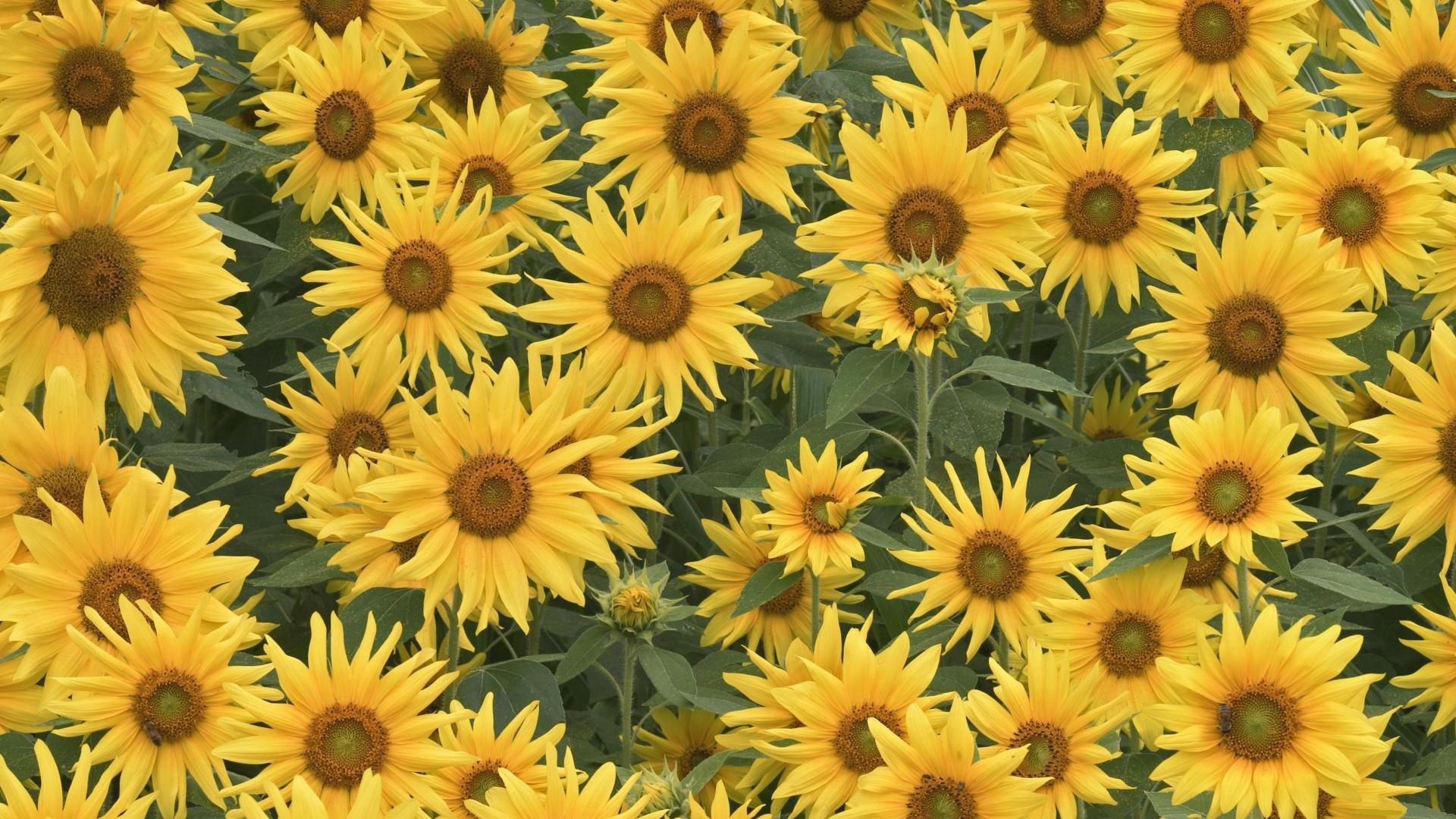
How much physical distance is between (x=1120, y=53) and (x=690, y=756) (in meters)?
1.17

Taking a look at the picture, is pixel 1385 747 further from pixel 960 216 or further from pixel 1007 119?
pixel 1007 119

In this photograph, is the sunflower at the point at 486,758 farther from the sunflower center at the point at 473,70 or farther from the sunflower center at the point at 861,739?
the sunflower center at the point at 473,70

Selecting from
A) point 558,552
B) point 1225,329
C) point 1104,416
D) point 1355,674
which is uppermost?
point 1104,416

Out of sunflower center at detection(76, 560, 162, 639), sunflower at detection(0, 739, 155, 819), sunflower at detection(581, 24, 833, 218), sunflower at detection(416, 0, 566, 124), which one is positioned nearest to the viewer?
sunflower at detection(0, 739, 155, 819)

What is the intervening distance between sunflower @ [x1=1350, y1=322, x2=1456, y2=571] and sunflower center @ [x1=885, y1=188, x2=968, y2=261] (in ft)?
1.86

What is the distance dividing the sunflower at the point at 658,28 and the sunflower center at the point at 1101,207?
1.51ft

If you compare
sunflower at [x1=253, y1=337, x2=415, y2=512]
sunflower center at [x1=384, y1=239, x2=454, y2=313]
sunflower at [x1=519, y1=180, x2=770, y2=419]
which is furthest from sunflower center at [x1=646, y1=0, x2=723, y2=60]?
sunflower at [x1=253, y1=337, x2=415, y2=512]

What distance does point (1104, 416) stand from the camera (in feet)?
10.1

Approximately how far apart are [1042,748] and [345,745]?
75 centimetres

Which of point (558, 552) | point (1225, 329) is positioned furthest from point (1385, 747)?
point (558, 552)

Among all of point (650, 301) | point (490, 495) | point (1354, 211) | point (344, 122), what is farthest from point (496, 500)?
point (1354, 211)

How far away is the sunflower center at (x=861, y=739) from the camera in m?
2.01

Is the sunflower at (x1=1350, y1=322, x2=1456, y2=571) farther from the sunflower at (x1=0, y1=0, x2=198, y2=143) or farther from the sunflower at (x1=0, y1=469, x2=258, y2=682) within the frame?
the sunflower at (x1=0, y1=0, x2=198, y2=143)

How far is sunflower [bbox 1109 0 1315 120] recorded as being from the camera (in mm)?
2537
